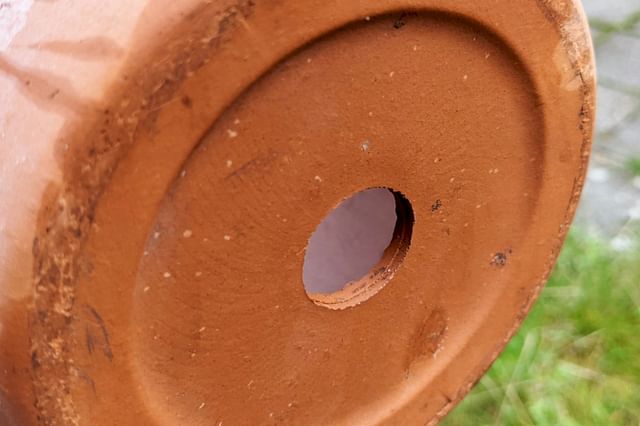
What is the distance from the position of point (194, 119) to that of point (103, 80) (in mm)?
94

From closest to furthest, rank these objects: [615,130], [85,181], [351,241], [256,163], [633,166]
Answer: [85,181] → [256,163] → [351,241] → [633,166] → [615,130]

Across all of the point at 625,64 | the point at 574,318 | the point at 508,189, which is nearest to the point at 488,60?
the point at 508,189

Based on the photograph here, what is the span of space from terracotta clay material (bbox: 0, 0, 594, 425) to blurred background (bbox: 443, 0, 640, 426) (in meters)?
0.38

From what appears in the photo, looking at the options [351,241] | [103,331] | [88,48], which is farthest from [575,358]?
[88,48]

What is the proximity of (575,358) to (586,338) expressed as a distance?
6 cm

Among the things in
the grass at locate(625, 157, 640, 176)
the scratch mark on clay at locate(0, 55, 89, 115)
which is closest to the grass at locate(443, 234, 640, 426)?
the grass at locate(625, 157, 640, 176)

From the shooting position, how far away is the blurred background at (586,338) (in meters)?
1.51

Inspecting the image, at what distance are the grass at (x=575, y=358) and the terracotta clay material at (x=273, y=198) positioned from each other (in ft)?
1.23

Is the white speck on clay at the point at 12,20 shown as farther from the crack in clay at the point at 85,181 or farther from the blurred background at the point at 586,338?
the blurred background at the point at 586,338

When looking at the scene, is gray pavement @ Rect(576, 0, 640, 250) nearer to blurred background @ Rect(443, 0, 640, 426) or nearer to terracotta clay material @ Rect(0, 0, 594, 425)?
blurred background @ Rect(443, 0, 640, 426)

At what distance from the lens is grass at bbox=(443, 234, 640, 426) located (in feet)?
4.92

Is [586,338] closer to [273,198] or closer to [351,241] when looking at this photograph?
[351,241]

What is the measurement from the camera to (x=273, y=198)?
85cm

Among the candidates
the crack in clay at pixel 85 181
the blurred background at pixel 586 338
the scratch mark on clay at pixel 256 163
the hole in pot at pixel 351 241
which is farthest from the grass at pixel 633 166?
the crack in clay at pixel 85 181
